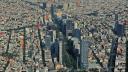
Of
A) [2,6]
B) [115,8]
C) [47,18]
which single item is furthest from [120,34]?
[2,6]

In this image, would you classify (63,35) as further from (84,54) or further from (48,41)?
(84,54)

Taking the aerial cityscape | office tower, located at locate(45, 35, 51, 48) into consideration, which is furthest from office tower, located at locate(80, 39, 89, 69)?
office tower, located at locate(45, 35, 51, 48)

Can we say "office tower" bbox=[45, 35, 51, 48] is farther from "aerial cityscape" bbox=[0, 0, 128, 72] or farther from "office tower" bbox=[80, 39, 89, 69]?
"office tower" bbox=[80, 39, 89, 69]

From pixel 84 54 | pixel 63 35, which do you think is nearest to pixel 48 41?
pixel 63 35

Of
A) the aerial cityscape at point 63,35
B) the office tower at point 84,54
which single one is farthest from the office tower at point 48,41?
the office tower at point 84,54

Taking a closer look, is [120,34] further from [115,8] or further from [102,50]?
[115,8]

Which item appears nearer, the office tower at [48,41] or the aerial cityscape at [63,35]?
the aerial cityscape at [63,35]

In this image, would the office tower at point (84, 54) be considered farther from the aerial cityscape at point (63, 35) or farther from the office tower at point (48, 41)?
the office tower at point (48, 41)

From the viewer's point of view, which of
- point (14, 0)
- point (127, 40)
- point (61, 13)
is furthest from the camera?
point (14, 0)
